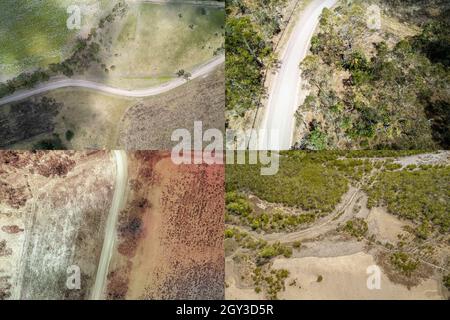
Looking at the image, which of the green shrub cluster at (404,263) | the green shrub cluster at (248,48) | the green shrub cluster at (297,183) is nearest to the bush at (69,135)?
the green shrub cluster at (248,48)

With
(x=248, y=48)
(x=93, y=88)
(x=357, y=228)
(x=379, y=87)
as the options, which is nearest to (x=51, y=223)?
(x=93, y=88)

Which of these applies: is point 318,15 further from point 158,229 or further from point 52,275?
point 52,275

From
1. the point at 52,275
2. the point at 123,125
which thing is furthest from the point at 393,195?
the point at 52,275

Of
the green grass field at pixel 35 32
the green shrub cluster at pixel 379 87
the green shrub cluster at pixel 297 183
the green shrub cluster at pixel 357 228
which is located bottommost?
the green shrub cluster at pixel 357 228

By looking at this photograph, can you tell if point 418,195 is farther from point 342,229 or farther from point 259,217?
point 259,217

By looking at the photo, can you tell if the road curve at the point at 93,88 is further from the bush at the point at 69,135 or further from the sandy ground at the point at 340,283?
the sandy ground at the point at 340,283

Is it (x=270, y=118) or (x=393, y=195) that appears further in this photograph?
(x=270, y=118)
